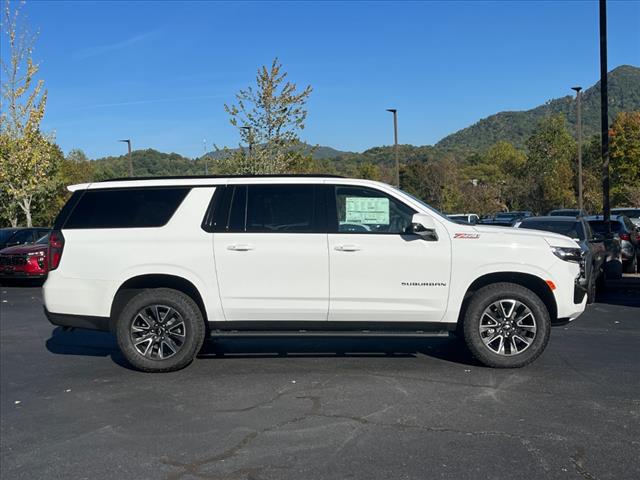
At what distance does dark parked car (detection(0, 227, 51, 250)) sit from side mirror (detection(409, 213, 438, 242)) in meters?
15.3

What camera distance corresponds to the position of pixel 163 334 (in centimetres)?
695

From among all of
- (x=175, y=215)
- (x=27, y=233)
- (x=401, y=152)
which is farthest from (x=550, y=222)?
(x=401, y=152)

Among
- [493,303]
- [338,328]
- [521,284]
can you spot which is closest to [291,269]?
[338,328]

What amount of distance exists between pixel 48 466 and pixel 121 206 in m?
3.12

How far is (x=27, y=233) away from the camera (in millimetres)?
19344

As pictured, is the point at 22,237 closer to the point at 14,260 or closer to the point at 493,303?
the point at 14,260

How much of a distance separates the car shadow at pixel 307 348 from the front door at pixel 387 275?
3.11ft

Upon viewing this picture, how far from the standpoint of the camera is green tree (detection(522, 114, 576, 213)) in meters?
46.8

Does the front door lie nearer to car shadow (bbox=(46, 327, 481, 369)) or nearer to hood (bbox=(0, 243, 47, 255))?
car shadow (bbox=(46, 327, 481, 369))

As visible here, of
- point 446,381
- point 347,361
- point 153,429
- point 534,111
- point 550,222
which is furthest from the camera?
point 534,111

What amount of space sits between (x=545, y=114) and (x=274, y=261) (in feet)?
398

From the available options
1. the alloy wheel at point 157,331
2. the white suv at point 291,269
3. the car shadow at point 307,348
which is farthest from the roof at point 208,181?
the car shadow at point 307,348

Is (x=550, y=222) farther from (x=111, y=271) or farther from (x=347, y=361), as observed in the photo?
(x=111, y=271)

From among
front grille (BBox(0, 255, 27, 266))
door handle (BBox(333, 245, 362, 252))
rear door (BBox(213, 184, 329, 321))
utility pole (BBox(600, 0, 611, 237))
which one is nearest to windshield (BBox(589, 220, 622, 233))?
utility pole (BBox(600, 0, 611, 237))
